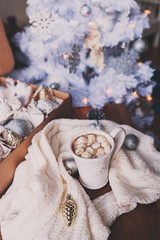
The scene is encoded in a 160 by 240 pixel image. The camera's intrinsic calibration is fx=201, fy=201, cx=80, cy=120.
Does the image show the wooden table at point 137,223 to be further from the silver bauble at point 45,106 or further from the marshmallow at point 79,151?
the silver bauble at point 45,106

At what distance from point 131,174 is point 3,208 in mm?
393

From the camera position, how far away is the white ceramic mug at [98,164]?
0.54 m

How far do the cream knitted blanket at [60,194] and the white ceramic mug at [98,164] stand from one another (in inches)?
1.2

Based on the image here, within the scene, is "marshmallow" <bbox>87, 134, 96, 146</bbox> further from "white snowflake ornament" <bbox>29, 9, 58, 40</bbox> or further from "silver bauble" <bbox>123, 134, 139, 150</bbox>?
"white snowflake ornament" <bbox>29, 9, 58, 40</bbox>

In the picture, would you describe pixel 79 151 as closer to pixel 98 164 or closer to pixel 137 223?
pixel 98 164

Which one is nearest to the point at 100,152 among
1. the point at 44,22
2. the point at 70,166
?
the point at 70,166

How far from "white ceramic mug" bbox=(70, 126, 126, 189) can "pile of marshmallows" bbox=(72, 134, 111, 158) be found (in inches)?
0.4

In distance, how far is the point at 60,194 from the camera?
1.91ft

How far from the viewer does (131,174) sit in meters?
0.63

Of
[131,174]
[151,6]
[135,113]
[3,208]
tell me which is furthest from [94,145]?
[151,6]

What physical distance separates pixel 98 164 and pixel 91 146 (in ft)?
0.18

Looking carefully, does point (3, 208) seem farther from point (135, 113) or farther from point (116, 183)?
point (135, 113)

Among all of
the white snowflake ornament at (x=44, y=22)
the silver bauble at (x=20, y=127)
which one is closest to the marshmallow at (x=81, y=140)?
the silver bauble at (x=20, y=127)

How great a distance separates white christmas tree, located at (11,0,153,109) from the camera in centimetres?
105
